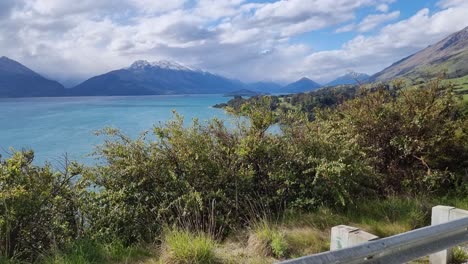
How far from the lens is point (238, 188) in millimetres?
5785

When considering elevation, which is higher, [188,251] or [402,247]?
[402,247]

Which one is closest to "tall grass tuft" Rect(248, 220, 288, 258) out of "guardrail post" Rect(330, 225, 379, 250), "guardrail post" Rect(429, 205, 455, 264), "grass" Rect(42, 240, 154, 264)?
"guardrail post" Rect(330, 225, 379, 250)

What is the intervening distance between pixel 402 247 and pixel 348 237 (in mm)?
435

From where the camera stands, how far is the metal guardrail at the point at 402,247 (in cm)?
264

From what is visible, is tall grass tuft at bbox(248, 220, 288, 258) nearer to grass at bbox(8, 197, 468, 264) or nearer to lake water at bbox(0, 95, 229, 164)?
grass at bbox(8, 197, 468, 264)

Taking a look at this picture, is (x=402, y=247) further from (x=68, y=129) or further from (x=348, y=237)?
(x=68, y=129)

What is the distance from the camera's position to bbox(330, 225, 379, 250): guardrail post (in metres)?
3.25

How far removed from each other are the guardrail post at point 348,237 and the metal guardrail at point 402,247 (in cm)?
22

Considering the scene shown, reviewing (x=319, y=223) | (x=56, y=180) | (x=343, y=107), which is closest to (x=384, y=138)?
(x=343, y=107)

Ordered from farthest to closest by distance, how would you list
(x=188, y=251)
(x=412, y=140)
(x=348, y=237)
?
(x=412, y=140)
(x=188, y=251)
(x=348, y=237)

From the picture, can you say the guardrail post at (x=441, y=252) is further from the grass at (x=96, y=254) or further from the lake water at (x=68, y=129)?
the lake water at (x=68, y=129)

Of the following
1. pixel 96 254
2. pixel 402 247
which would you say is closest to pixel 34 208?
pixel 96 254

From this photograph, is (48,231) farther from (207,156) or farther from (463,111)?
(463,111)

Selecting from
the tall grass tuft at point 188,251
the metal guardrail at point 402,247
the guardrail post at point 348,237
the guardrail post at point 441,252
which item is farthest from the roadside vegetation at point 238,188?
the metal guardrail at point 402,247
